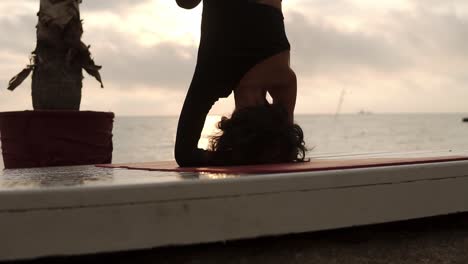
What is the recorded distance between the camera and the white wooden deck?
5.54 ft

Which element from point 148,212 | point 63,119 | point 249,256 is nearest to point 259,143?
point 249,256

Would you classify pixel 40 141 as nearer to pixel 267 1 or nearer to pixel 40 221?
pixel 267 1

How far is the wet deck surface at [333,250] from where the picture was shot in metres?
2.01

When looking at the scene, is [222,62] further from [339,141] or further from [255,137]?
[339,141]

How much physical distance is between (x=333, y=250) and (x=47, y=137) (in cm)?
276

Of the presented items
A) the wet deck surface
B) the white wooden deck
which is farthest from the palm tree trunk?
the wet deck surface

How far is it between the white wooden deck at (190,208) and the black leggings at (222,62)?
803mm

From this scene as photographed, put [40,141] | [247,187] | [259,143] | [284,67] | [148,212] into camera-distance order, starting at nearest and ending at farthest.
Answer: [148,212], [247,187], [259,143], [284,67], [40,141]

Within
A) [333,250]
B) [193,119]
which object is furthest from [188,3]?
[333,250]

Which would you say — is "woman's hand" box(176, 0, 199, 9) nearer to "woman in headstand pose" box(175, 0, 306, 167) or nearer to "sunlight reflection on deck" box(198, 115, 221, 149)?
"woman in headstand pose" box(175, 0, 306, 167)

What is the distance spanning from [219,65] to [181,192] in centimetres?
107

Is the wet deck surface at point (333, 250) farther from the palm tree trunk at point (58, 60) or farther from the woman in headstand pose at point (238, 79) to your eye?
the palm tree trunk at point (58, 60)

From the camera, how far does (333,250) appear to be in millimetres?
2148

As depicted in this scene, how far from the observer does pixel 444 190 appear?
2.39 metres
